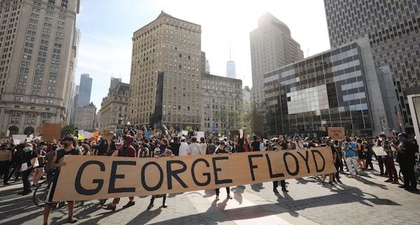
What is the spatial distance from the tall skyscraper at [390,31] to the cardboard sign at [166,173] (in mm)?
92495

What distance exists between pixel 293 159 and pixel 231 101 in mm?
112715

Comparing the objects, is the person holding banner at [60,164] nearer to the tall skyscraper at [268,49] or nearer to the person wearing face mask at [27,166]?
the person wearing face mask at [27,166]

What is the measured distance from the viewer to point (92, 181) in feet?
19.0

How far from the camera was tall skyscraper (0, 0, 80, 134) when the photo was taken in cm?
8675

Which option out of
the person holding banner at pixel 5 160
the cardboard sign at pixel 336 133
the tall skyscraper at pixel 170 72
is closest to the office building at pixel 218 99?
the tall skyscraper at pixel 170 72

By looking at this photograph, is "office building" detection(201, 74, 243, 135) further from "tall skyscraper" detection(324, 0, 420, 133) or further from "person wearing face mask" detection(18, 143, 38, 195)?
"person wearing face mask" detection(18, 143, 38, 195)

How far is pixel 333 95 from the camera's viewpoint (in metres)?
58.3

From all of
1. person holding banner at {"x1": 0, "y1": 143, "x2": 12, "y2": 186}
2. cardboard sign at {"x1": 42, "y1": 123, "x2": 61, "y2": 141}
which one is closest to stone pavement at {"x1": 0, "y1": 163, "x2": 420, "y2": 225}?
person holding banner at {"x1": 0, "y1": 143, "x2": 12, "y2": 186}

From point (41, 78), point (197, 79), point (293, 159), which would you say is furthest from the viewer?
point (197, 79)

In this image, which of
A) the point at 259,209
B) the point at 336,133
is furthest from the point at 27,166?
the point at 336,133

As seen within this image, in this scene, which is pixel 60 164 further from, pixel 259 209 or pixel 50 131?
pixel 50 131

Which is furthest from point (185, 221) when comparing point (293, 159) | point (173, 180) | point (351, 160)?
point (351, 160)

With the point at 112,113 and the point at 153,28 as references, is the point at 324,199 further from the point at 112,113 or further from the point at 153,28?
the point at 112,113

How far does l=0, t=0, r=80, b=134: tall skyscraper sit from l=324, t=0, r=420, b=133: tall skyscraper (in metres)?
137
